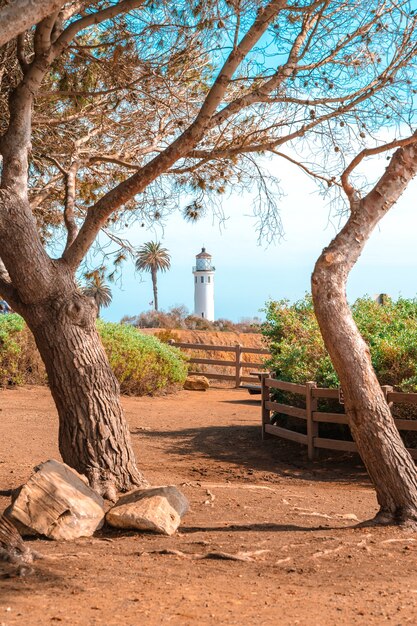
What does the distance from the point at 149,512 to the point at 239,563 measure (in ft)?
4.61

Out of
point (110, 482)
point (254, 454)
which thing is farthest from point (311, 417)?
point (110, 482)

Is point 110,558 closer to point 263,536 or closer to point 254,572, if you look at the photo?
point 254,572

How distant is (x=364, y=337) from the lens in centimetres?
1361

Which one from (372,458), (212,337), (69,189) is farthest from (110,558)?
(212,337)

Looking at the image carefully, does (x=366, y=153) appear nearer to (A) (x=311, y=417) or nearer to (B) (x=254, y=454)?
(A) (x=311, y=417)

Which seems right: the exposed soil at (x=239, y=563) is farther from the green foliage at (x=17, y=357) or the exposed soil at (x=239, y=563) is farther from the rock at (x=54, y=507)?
the green foliage at (x=17, y=357)

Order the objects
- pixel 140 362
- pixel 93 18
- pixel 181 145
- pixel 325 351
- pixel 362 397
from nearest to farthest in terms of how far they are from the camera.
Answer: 1. pixel 362 397
2. pixel 181 145
3. pixel 93 18
4. pixel 325 351
5. pixel 140 362

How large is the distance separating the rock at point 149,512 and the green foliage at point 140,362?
36.9 ft

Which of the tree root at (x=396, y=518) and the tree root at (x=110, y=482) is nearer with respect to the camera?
the tree root at (x=396, y=518)

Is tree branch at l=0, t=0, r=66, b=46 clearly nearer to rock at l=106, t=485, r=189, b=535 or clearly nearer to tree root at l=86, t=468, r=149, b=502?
rock at l=106, t=485, r=189, b=535

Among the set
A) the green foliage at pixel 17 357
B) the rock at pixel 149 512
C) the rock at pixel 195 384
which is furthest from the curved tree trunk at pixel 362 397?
the rock at pixel 195 384

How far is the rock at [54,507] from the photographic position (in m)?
6.88

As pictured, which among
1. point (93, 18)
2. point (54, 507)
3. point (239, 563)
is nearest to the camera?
point (239, 563)

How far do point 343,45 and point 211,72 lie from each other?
358cm
